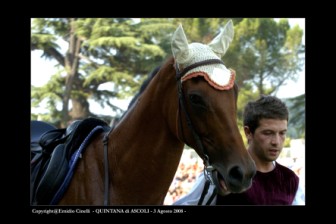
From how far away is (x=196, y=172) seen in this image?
30.9 feet

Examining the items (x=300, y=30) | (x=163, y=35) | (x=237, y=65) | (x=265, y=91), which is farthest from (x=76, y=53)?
(x=300, y=30)

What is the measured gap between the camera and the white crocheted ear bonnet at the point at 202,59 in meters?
3.02

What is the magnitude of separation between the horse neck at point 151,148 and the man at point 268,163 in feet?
1.86

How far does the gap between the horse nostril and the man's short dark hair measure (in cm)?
80

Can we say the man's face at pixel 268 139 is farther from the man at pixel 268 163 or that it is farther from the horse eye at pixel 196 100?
the horse eye at pixel 196 100

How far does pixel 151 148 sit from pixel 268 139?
89cm

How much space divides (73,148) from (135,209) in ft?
2.29

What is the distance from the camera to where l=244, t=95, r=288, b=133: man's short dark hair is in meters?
3.56

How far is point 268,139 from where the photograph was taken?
3.48 metres

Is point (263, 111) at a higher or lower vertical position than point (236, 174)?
higher

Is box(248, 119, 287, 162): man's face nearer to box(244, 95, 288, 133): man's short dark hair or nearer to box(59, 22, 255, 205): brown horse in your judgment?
box(244, 95, 288, 133): man's short dark hair

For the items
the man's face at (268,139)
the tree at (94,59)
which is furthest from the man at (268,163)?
the tree at (94,59)

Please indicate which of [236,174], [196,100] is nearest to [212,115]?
[196,100]

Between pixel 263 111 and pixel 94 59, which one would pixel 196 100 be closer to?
pixel 263 111
